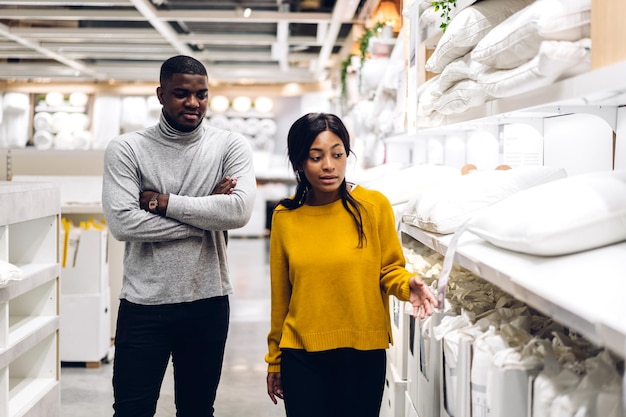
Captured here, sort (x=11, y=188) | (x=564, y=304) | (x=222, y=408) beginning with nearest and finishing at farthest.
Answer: (x=564, y=304)
(x=11, y=188)
(x=222, y=408)

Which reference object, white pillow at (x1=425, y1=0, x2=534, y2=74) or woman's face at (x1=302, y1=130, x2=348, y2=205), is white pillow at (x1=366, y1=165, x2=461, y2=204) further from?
woman's face at (x1=302, y1=130, x2=348, y2=205)

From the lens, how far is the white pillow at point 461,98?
204 cm

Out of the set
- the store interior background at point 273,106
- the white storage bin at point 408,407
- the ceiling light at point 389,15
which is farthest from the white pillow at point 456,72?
the ceiling light at point 389,15

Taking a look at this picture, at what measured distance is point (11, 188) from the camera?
281 cm

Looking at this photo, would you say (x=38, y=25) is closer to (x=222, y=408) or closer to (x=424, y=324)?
(x=222, y=408)

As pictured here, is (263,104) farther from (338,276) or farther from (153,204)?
(338,276)

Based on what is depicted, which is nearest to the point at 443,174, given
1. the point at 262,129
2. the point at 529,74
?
the point at 529,74

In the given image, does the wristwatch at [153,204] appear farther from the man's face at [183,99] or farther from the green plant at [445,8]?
the green plant at [445,8]

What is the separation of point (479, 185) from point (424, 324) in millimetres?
460

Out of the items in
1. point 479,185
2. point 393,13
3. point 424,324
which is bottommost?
point 424,324

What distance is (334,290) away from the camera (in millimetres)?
1893

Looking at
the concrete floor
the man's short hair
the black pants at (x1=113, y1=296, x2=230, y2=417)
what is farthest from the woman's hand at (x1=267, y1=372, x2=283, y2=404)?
the concrete floor

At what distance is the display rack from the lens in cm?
306

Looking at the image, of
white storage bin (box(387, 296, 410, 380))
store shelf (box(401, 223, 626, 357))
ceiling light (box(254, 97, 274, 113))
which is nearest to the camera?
store shelf (box(401, 223, 626, 357))
